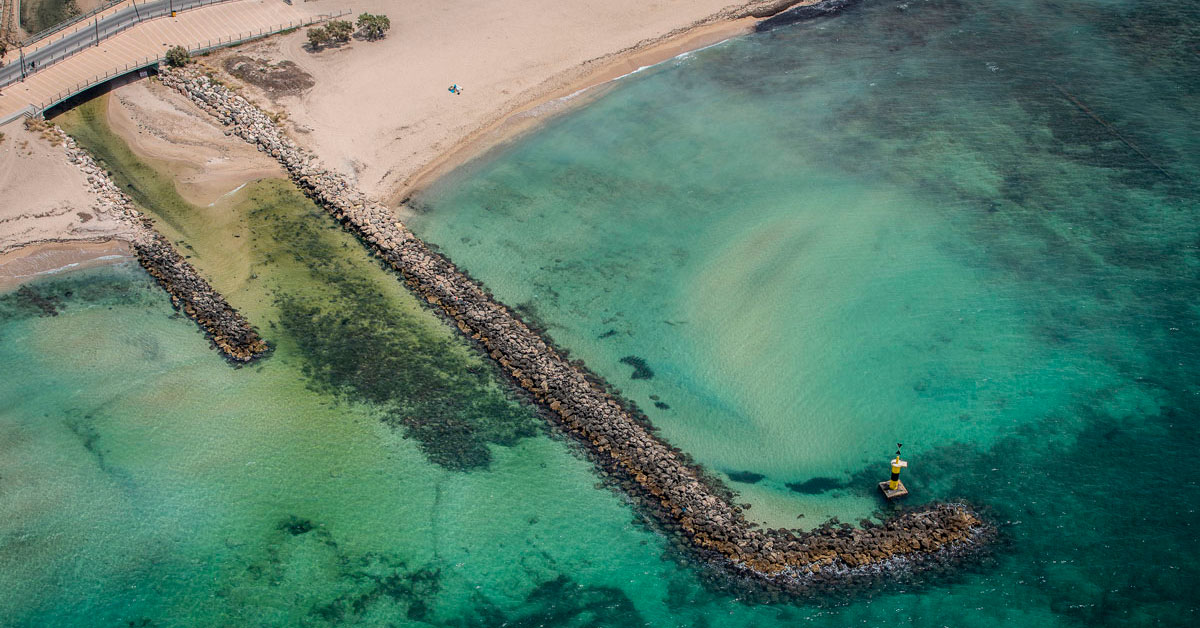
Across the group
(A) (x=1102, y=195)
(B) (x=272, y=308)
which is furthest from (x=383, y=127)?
(A) (x=1102, y=195)

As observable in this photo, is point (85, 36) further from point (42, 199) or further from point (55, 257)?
point (55, 257)

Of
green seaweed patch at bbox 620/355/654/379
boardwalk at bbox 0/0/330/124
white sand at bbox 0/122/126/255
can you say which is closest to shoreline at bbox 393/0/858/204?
white sand at bbox 0/122/126/255

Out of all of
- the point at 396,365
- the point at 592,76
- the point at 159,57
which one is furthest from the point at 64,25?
the point at 396,365

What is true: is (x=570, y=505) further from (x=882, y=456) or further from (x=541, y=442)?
(x=882, y=456)

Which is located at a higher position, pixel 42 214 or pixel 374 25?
pixel 374 25

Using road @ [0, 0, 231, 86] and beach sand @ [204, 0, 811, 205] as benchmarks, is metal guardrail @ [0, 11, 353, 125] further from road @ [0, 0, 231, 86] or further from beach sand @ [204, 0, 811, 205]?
road @ [0, 0, 231, 86]

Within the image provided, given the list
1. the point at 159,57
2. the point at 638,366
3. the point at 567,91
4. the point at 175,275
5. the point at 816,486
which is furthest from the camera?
the point at 567,91
